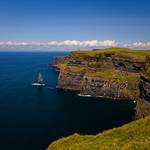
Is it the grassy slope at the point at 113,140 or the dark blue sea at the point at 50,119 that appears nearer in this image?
the grassy slope at the point at 113,140

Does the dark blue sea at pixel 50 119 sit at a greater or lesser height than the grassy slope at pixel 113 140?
lesser

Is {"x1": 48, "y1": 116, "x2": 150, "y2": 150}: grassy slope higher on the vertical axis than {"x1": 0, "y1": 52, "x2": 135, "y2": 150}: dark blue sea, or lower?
higher

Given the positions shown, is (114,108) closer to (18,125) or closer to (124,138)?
(18,125)

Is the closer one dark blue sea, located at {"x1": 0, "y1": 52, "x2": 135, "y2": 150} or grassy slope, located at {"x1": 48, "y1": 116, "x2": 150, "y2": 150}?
grassy slope, located at {"x1": 48, "y1": 116, "x2": 150, "y2": 150}

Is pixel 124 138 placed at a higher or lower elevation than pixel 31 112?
higher

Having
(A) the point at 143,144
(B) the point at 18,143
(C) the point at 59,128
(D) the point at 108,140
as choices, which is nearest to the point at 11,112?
(C) the point at 59,128

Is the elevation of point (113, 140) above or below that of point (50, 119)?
above

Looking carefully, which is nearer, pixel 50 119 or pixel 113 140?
pixel 113 140

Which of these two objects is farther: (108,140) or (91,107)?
(91,107)
